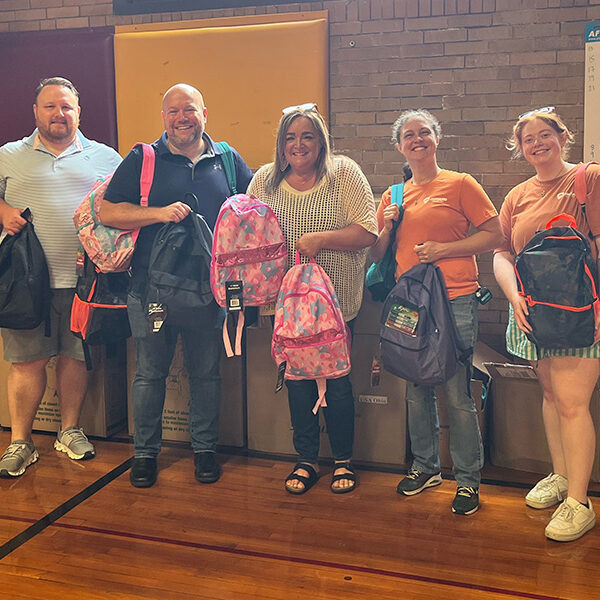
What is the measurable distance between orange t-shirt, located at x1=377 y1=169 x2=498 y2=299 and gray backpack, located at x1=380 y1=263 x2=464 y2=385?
0.07 m

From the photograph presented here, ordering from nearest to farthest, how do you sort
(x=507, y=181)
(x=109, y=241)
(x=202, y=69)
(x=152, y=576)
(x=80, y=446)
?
(x=152, y=576) → (x=109, y=241) → (x=80, y=446) → (x=507, y=181) → (x=202, y=69)

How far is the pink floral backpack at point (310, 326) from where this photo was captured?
2584 millimetres

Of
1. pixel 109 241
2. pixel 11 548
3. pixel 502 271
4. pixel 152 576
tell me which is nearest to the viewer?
pixel 152 576

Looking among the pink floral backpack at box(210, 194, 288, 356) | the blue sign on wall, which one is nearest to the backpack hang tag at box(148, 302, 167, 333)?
the pink floral backpack at box(210, 194, 288, 356)

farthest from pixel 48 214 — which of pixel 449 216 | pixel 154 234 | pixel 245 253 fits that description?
pixel 449 216

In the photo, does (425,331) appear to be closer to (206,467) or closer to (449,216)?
(449,216)

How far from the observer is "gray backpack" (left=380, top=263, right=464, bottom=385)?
2510mm

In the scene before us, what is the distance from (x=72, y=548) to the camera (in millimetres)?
2385

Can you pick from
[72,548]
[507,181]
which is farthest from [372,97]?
[72,548]

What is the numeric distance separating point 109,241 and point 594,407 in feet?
6.74

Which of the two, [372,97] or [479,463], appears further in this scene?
[372,97]

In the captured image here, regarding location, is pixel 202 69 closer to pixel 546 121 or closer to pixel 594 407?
pixel 546 121

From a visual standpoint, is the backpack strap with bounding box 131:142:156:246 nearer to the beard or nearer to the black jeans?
the beard

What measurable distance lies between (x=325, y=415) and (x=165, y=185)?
1124 mm
